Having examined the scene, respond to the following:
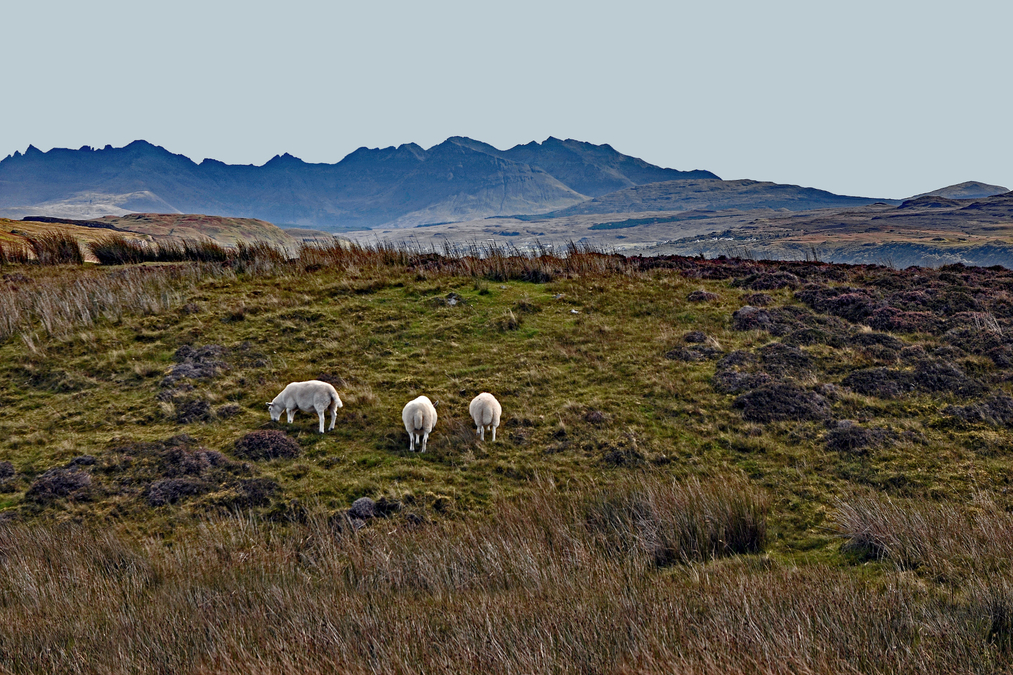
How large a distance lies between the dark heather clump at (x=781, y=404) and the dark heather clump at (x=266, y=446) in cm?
859

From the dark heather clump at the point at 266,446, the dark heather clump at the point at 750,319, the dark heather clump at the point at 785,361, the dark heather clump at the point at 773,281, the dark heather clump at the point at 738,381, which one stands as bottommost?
the dark heather clump at the point at 266,446

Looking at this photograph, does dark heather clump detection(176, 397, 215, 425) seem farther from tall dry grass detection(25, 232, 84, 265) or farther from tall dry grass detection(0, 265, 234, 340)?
tall dry grass detection(25, 232, 84, 265)

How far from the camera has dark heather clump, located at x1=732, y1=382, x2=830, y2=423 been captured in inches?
393

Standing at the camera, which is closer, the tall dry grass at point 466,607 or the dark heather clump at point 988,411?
the tall dry grass at point 466,607

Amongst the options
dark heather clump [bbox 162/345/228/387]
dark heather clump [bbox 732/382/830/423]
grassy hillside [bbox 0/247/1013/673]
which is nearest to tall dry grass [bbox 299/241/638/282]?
grassy hillside [bbox 0/247/1013/673]

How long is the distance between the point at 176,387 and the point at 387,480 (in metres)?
5.95

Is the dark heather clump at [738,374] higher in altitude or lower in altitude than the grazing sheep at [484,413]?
higher

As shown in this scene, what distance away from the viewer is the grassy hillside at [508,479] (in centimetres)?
402

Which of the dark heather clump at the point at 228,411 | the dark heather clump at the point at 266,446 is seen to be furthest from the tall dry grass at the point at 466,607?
the dark heather clump at the point at 228,411

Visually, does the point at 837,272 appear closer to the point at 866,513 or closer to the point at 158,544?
the point at 866,513

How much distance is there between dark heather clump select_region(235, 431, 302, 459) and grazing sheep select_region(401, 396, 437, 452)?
1.95m

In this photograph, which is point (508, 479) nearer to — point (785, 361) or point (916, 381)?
point (785, 361)

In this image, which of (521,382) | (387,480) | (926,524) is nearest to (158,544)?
(387,480)

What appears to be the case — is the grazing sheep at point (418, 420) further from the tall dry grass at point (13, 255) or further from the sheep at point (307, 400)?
the tall dry grass at point (13, 255)
